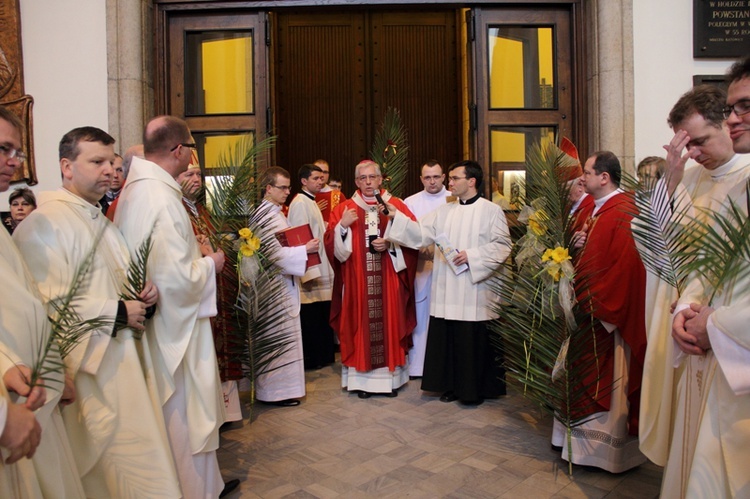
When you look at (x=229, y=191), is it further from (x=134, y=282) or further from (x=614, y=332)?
(x=614, y=332)

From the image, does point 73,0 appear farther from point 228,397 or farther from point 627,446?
point 627,446

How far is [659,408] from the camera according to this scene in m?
2.84

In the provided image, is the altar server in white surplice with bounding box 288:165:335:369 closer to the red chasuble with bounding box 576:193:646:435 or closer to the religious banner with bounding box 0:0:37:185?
the religious banner with bounding box 0:0:37:185

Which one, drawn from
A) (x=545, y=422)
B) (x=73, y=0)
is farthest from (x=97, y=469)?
(x=73, y=0)

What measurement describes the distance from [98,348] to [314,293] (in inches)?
149

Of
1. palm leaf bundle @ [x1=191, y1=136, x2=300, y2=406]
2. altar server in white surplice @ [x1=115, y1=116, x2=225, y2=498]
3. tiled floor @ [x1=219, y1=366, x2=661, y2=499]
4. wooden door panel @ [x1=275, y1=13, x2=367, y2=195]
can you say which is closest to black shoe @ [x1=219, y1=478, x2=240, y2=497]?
tiled floor @ [x1=219, y1=366, x2=661, y2=499]

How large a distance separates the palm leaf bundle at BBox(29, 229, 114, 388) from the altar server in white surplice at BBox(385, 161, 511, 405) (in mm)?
3093

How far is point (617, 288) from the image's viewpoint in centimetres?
338

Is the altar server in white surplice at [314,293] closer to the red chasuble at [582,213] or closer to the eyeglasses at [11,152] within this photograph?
the red chasuble at [582,213]

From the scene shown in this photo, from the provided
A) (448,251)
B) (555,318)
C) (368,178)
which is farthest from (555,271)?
(368,178)

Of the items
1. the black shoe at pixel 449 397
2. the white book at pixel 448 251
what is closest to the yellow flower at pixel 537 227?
the white book at pixel 448 251

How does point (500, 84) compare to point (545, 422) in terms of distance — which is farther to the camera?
point (500, 84)

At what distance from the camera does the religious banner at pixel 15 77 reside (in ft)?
17.7

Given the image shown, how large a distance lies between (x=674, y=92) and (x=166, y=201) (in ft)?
16.1
